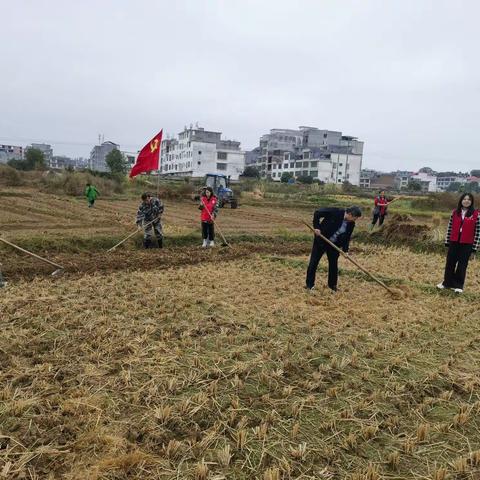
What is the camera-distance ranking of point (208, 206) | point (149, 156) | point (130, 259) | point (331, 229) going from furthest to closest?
point (149, 156) < point (208, 206) < point (130, 259) < point (331, 229)

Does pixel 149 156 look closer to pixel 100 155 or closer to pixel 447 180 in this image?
pixel 100 155

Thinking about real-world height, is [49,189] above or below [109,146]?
below

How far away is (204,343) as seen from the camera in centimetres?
439

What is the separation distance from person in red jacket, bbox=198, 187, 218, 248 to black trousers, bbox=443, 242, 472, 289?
209 inches

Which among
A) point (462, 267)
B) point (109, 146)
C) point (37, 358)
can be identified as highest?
point (109, 146)

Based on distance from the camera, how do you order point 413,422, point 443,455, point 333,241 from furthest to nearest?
point 333,241 → point 413,422 → point 443,455

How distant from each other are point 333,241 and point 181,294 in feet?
7.73

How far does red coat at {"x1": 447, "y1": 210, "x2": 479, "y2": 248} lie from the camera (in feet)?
23.0

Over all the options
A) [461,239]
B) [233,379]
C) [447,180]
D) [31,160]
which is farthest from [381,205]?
[447,180]

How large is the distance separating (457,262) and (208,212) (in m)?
5.43

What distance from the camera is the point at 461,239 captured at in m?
7.10

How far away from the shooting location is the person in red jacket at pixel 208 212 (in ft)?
34.5

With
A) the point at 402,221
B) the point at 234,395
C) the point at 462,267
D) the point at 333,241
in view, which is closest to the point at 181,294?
the point at 333,241

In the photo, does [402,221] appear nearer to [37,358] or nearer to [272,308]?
[272,308]
